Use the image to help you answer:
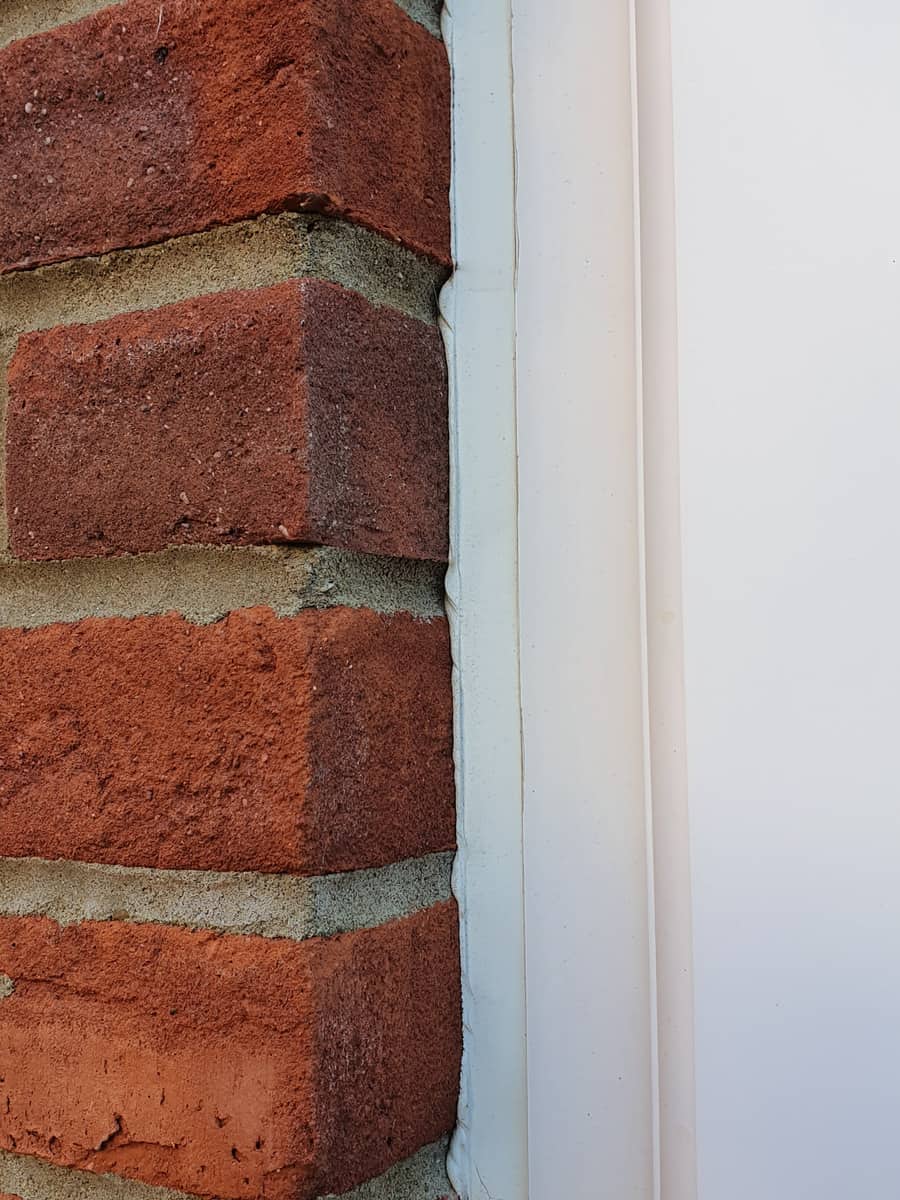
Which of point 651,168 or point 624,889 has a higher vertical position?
point 651,168

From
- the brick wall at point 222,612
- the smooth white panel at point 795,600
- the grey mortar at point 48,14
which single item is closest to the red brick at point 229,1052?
the brick wall at point 222,612

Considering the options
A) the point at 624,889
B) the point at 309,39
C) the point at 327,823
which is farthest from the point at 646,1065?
the point at 309,39

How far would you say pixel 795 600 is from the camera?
18.9 inches

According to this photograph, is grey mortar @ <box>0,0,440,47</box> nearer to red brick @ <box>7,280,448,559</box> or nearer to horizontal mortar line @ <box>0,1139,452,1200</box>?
red brick @ <box>7,280,448,559</box>

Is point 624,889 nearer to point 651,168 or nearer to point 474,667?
point 474,667

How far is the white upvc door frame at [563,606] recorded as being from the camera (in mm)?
507

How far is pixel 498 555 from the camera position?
55 cm

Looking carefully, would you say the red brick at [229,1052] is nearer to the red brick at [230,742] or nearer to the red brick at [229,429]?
the red brick at [230,742]

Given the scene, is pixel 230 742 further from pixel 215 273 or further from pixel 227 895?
pixel 215 273

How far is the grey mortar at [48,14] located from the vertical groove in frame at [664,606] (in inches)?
3.9

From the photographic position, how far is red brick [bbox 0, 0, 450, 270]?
1.55 ft

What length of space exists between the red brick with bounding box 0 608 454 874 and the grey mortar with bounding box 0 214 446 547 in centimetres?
8

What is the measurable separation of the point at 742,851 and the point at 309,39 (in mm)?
357

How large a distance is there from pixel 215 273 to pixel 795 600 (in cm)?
26
